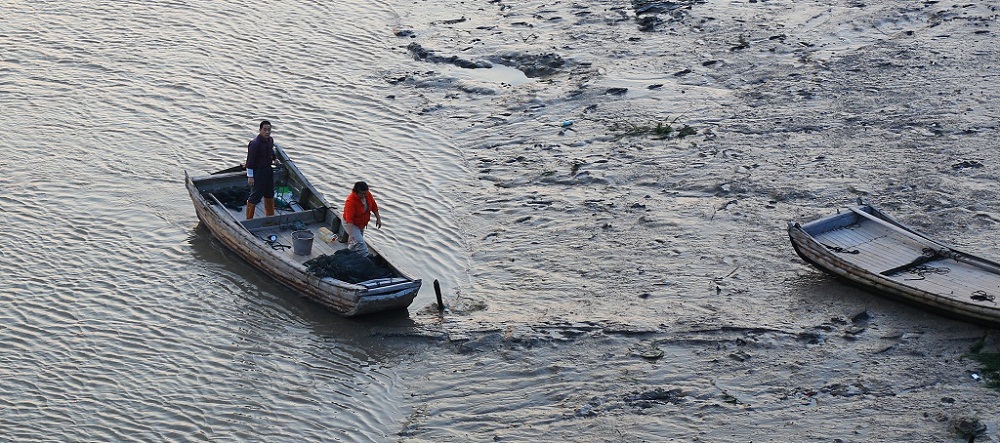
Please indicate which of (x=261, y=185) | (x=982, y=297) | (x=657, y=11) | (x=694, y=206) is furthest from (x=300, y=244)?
(x=657, y=11)

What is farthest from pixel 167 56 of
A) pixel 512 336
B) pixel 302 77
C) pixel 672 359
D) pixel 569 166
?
pixel 672 359

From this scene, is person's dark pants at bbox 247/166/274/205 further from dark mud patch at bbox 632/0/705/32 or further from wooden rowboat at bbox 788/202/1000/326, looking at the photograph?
dark mud patch at bbox 632/0/705/32

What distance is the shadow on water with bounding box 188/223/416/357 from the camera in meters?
12.3

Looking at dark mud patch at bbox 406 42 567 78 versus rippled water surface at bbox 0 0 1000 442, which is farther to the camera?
dark mud patch at bbox 406 42 567 78

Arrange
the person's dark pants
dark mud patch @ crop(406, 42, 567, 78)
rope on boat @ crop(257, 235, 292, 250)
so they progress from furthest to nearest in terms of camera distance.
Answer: dark mud patch @ crop(406, 42, 567, 78) → the person's dark pants → rope on boat @ crop(257, 235, 292, 250)

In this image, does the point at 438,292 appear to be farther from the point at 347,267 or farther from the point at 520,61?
the point at 520,61

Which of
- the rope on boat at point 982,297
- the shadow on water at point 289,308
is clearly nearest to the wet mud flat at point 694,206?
the shadow on water at point 289,308

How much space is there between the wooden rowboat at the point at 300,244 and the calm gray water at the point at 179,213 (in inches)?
13.5

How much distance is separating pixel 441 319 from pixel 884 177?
6683 mm

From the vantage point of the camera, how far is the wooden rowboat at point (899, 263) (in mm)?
11562

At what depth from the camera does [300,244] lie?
42.8 ft

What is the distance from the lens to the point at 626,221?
14.4 metres

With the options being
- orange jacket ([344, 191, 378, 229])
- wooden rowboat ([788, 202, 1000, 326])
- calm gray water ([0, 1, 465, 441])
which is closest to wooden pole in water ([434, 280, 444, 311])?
calm gray water ([0, 1, 465, 441])

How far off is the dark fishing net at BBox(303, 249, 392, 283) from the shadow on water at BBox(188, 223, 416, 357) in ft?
1.44
